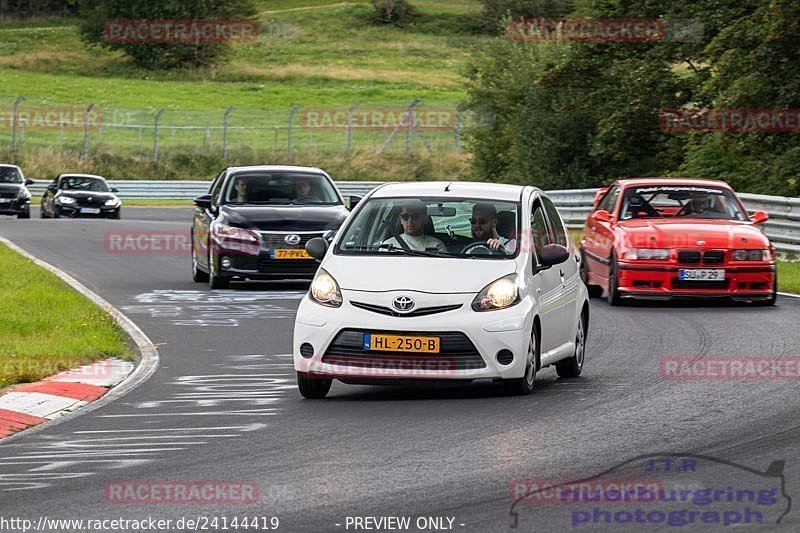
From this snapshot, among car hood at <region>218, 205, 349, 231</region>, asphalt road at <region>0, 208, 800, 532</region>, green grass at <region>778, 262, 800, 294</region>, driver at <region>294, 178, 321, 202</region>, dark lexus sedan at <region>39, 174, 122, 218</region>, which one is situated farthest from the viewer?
dark lexus sedan at <region>39, 174, 122, 218</region>

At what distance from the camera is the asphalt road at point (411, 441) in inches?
270

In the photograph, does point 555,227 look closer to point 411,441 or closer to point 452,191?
point 452,191

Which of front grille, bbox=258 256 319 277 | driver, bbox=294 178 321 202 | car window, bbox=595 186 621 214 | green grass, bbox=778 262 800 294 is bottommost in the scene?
green grass, bbox=778 262 800 294

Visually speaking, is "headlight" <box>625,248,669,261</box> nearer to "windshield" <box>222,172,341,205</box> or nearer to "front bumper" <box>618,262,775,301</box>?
"front bumper" <box>618,262,775,301</box>

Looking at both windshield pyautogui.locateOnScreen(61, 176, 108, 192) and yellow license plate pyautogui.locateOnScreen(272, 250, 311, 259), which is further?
windshield pyautogui.locateOnScreen(61, 176, 108, 192)

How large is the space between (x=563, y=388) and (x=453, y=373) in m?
1.23

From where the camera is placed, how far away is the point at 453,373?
399 inches

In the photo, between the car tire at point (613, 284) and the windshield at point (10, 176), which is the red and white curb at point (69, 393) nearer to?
the car tire at point (613, 284)

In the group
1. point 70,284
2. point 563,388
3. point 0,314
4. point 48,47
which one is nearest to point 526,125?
point 70,284

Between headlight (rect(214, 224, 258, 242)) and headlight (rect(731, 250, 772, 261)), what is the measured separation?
5.89 metres

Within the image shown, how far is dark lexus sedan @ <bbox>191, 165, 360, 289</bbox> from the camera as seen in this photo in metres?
19.3

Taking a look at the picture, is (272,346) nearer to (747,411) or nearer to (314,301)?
(314,301)

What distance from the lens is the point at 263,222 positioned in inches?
767

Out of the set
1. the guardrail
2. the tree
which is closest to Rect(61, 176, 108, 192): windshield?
the guardrail
